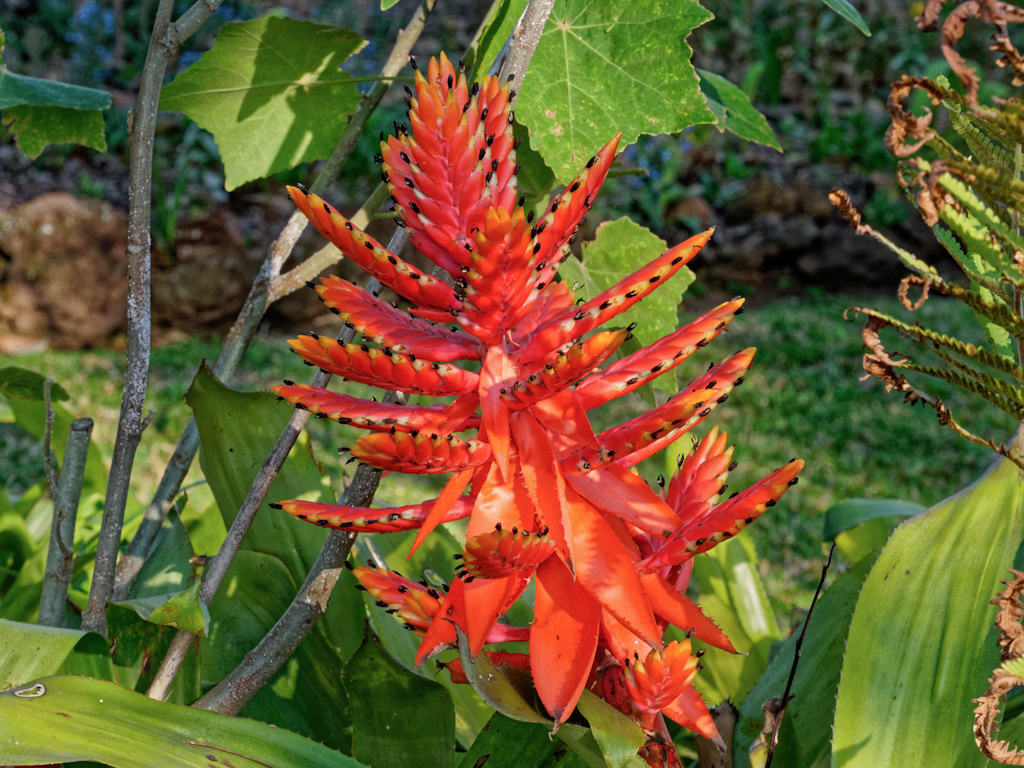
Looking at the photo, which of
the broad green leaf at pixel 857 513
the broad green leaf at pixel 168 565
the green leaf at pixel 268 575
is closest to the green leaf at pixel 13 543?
the broad green leaf at pixel 168 565

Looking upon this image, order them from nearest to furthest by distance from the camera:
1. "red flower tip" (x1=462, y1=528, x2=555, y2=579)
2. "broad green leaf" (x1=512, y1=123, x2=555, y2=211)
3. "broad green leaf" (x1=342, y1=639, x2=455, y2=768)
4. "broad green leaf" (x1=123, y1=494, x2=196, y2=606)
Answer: "red flower tip" (x1=462, y1=528, x2=555, y2=579) → "broad green leaf" (x1=342, y1=639, x2=455, y2=768) → "broad green leaf" (x1=512, y1=123, x2=555, y2=211) → "broad green leaf" (x1=123, y1=494, x2=196, y2=606)

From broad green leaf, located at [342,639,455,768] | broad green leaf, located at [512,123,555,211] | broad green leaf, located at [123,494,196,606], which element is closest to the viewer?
broad green leaf, located at [342,639,455,768]

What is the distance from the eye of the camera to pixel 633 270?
0.88 m

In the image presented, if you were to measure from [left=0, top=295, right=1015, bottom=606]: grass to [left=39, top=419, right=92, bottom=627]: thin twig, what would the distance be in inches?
71.5

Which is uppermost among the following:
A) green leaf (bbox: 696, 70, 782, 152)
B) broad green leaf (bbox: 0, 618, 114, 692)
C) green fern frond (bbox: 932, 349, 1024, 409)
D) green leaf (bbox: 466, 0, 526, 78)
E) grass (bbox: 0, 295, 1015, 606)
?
green leaf (bbox: 466, 0, 526, 78)

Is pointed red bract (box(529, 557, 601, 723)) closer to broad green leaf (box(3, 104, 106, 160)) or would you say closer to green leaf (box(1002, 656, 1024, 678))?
green leaf (box(1002, 656, 1024, 678))

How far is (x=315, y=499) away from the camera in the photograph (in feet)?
3.05

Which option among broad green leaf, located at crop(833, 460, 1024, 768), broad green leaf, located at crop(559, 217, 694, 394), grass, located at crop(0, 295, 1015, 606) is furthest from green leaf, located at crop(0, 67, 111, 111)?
grass, located at crop(0, 295, 1015, 606)

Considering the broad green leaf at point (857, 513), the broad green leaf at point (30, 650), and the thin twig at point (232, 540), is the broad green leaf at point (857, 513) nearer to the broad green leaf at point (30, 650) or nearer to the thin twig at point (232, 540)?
the thin twig at point (232, 540)

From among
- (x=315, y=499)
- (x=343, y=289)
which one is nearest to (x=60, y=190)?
(x=315, y=499)

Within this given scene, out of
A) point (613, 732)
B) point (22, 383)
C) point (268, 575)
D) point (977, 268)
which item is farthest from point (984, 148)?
point (22, 383)

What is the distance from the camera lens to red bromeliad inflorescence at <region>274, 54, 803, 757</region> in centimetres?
51

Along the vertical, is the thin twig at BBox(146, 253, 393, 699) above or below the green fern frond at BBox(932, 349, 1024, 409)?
below

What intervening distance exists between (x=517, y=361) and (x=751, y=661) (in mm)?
739
